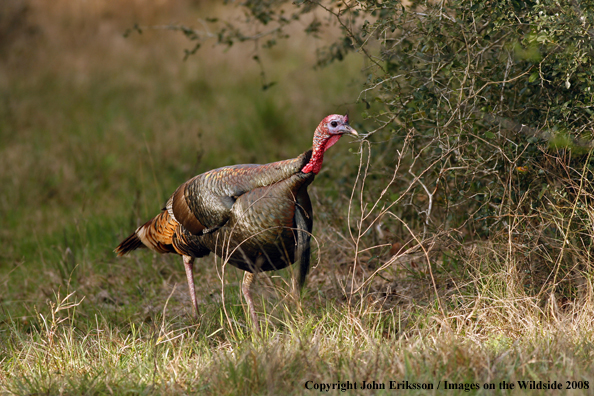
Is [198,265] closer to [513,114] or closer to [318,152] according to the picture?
[318,152]

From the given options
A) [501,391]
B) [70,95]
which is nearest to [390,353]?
[501,391]

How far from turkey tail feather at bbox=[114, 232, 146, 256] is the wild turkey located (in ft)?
2.45

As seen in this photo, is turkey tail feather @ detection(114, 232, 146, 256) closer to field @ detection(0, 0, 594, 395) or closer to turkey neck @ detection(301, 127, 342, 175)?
field @ detection(0, 0, 594, 395)

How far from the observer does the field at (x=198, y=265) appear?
104 inches

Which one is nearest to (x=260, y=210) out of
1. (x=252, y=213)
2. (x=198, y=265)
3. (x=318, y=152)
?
(x=252, y=213)

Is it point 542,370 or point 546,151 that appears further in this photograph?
point 546,151

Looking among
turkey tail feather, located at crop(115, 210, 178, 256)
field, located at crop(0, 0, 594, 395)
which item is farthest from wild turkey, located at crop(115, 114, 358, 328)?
turkey tail feather, located at crop(115, 210, 178, 256)

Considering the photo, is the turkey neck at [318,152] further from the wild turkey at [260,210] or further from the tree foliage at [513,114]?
the tree foliage at [513,114]

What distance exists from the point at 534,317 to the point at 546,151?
94 cm

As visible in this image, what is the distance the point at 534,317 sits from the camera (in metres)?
2.92

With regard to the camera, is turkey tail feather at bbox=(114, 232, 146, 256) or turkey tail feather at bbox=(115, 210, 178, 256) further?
turkey tail feather at bbox=(114, 232, 146, 256)

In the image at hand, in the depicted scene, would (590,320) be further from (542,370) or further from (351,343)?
(351,343)

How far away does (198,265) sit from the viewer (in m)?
4.93

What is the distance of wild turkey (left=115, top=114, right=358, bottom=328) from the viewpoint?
3.26 m
